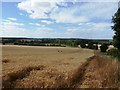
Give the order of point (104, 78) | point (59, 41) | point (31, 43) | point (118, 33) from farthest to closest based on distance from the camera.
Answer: point (59, 41) < point (31, 43) < point (118, 33) < point (104, 78)

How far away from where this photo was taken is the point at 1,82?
42.7ft

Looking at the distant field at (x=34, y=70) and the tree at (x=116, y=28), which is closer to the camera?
the distant field at (x=34, y=70)

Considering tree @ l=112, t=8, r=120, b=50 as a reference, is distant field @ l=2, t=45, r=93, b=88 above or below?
below

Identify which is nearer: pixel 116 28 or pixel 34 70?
pixel 34 70

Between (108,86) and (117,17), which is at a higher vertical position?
(117,17)

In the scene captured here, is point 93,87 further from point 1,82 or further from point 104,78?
point 1,82

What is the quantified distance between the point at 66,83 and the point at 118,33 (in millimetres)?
27149

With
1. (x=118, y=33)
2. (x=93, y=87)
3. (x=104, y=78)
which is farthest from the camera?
(x=118, y=33)

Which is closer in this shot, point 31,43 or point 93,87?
point 93,87

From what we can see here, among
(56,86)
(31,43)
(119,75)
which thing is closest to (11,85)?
(56,86)

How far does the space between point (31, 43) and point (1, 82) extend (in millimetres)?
98621

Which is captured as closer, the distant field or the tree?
the distant field

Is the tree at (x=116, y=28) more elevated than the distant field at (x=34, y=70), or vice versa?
the tree at (x=116, y=28)

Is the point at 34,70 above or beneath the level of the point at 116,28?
beneath
